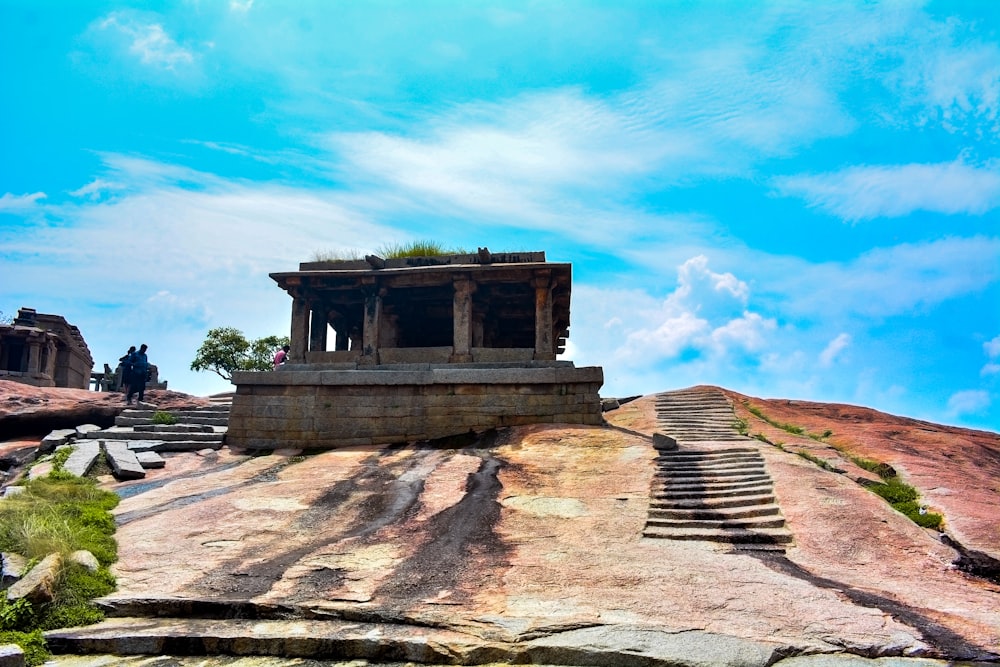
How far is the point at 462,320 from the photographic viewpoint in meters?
15.1

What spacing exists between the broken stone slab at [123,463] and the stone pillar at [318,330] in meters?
5.41

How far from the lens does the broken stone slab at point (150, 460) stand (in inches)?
449

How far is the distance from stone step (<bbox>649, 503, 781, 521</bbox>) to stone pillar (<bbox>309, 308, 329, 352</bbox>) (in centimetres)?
1099

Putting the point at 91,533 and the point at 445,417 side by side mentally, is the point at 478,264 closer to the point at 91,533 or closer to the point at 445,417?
the point at 445,417

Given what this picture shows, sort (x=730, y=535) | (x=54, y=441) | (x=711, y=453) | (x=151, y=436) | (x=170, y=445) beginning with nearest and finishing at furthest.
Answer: (x=730, y=535)
(x=711, y=453)
(x=170, y=445)
(x=54, y=441)
(x=151, y=436)

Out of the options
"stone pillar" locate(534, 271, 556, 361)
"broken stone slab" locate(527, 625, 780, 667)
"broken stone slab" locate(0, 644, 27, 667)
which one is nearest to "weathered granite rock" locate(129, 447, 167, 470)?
"stone pillar" locate(534, 271, 556, 361)

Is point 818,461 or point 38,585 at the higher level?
point 818,461

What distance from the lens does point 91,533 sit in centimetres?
692

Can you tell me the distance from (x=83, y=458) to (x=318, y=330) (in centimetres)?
678

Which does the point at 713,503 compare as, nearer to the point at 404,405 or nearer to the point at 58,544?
the point at 404,405

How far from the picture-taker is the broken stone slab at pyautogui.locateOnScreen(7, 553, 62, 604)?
16.3 feet

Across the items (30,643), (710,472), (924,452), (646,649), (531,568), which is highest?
(924,452)

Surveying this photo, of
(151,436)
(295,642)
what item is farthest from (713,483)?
(151,436)

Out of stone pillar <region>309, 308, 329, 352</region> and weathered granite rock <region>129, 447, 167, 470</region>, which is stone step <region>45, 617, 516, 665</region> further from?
stone pillar <region>309, 308, 329, 352</region>
